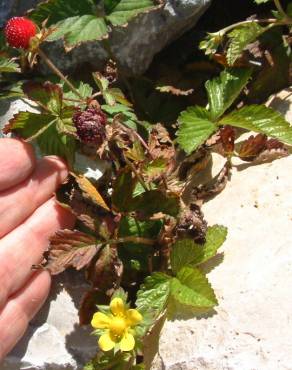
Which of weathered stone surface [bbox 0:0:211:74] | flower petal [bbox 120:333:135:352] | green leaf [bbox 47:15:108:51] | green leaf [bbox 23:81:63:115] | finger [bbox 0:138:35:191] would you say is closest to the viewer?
flower petal [bbox 120:333:135:352]

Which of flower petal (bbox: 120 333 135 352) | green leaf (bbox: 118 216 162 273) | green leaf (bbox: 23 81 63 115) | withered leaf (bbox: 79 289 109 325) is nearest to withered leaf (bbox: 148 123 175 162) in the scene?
green leaf (bbox: 118 216 162 273)

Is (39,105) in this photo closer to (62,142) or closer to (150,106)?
(62,142)

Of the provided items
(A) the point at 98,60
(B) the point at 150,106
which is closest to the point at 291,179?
(B) the point at 150,106

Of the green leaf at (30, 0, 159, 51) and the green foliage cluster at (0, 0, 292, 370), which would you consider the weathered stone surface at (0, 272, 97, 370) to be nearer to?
the green foliage cluster at (0, 0, 292, 370)

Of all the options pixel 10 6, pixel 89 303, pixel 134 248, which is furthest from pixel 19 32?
pixel 89 303

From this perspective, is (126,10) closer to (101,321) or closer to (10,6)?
(10,6)
